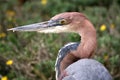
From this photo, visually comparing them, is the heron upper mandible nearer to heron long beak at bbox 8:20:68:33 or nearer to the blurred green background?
heron long beak at bbox 8:20:68:33

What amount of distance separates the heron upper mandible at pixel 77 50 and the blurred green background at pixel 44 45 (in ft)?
2.50

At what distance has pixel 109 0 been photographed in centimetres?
604

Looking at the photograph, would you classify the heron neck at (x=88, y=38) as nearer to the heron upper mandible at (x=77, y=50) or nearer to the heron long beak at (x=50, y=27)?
the heron upper mandible at (x=77, y=50)

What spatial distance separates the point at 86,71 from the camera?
9.84 feet

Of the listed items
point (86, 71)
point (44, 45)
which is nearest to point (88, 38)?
point (86, 71)

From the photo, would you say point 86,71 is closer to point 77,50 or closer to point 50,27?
point 77,50

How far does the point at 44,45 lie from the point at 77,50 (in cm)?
117

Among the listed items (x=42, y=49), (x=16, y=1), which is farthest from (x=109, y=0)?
(x=42, y=49)

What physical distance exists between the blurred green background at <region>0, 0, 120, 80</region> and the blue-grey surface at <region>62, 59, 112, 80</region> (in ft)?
3.02

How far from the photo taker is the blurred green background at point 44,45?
4.14 metres

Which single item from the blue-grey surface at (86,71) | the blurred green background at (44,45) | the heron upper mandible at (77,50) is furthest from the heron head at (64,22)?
the blurred green background at (44,45)

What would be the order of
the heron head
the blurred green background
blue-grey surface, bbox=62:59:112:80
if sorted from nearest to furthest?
blue-grey surface, bbox=62:59:112:80 → the heron head → the blurred green background

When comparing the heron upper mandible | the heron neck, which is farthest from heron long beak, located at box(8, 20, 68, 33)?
the heron neck

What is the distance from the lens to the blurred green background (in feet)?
13.6
